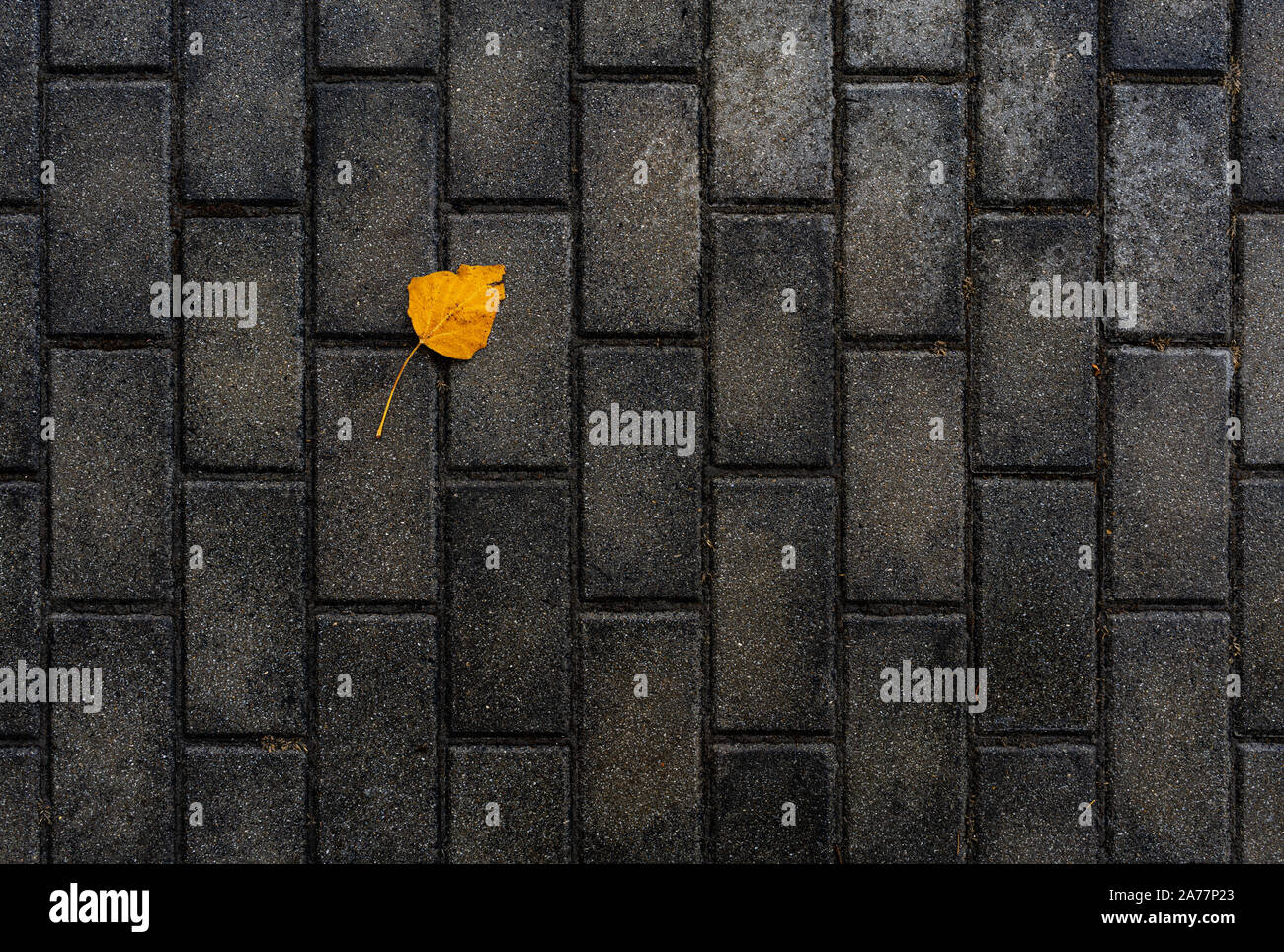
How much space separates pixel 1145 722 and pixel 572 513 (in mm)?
1989

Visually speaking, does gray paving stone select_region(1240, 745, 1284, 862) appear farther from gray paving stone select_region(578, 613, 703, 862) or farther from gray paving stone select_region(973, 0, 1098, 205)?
gray paving stone select_region(973, 0, 1098, 205)

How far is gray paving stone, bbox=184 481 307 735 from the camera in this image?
3.10 metres

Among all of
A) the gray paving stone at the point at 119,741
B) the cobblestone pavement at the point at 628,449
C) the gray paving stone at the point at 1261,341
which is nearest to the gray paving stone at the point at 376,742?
the cobblestone pavement at the point at 628,449

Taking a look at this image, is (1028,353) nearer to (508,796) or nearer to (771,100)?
(771,100)

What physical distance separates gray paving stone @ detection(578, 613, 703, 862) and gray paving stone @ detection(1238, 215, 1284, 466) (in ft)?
6.37

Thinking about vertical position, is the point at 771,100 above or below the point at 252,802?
above

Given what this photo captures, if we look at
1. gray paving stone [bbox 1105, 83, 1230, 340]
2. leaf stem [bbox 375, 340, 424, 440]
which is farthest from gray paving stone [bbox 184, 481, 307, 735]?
gray paving stone [bbox 1105, 83, 1230, 340]

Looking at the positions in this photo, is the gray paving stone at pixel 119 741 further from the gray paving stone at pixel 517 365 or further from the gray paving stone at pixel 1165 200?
the gray paving stone at pixel 1165 200

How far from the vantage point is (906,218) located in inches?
123

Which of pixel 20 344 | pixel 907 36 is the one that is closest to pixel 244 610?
pixel 20 344

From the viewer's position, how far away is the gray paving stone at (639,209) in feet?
10.2

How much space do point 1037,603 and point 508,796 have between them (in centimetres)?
183

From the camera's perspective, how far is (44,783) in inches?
122

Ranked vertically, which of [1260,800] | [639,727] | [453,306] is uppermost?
[453,306]
